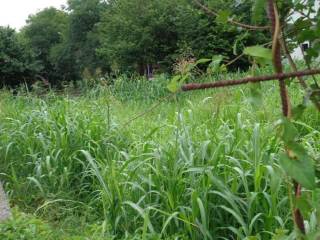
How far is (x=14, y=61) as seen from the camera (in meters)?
17.9

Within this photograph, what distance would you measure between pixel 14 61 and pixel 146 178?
15.7 metres

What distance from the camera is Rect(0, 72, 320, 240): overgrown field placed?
2.89m

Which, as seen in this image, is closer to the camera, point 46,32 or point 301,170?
point 301,170

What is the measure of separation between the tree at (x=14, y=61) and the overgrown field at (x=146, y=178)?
13.2 meters

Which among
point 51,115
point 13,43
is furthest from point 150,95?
point 13,43

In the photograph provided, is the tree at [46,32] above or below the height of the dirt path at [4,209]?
above

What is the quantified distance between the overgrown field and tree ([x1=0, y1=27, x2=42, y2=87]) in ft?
43.2

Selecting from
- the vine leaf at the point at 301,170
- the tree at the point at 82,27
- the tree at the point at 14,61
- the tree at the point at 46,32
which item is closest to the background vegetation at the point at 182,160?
the vine leaf at the point at 301,170

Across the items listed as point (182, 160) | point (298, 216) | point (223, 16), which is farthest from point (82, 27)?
point (298, 216)

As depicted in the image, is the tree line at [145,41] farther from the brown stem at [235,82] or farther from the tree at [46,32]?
the brown stem at [235,82]

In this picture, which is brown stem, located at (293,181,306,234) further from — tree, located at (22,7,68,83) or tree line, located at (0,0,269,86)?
tree, located at (22,7,68,83)

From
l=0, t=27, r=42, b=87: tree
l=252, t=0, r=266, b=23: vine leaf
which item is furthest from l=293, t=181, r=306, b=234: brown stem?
l=0, t=27, r=42, b=87: tree

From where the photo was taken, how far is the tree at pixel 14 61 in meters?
17.7

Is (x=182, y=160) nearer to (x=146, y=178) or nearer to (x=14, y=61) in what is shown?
(x=146, y=178)
